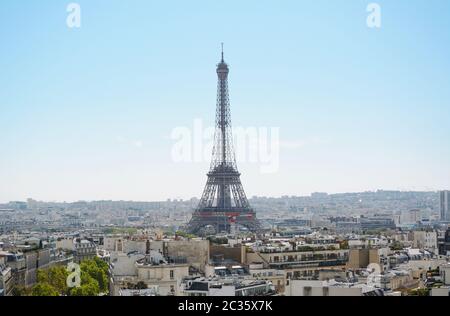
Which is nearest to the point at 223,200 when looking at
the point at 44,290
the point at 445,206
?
the point at 445,206

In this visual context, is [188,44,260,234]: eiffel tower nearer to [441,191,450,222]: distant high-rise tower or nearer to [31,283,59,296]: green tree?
[441,191,450,222]: distant high-rise tower

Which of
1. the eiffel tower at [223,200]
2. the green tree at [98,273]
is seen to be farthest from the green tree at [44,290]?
the eiffel tower at [223,200]

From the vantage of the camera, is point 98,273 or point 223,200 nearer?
point 98,273

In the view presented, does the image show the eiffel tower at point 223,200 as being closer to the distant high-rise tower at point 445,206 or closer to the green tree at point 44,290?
the distant high-rise tower at point 445,206

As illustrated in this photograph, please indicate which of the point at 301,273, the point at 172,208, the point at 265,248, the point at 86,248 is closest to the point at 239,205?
the point at 172,208

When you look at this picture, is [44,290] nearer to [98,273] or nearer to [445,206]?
[98,273]
